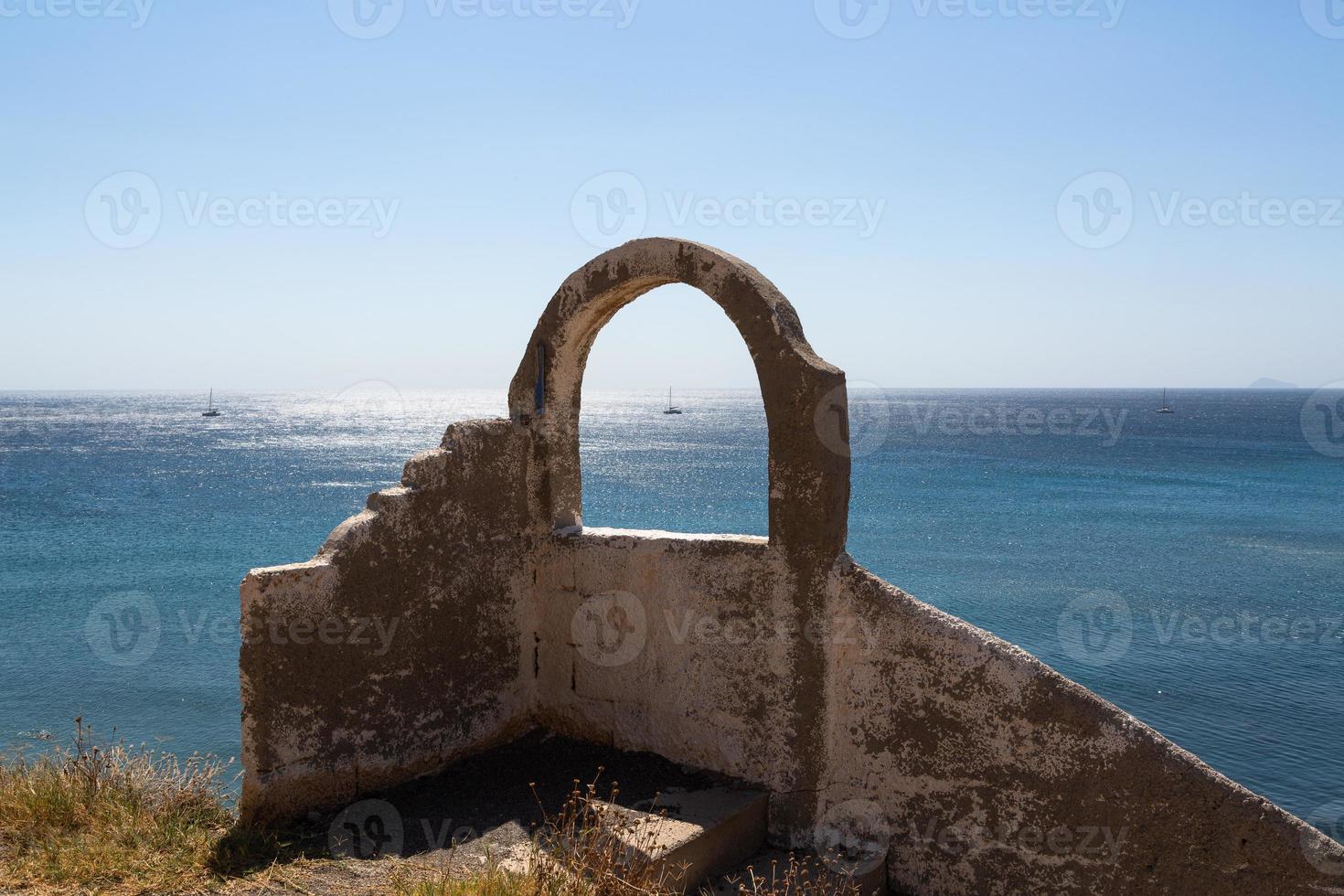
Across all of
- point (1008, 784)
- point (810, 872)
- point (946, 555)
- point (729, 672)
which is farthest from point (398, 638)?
point (946, 555)

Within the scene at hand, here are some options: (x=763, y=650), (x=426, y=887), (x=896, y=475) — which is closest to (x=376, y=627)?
(x=426, y=887)

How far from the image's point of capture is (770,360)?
4.66 meters

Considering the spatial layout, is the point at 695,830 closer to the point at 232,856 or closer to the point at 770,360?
Answer: the point at 232,856

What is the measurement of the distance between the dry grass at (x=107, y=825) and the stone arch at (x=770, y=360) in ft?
8.73

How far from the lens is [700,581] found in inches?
197

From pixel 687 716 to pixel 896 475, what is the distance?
5428 centimetres

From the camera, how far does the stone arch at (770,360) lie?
454 cm

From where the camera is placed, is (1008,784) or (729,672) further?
(729,672)

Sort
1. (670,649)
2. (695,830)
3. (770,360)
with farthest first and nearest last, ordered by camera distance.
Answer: (670,649)
(770,360)
(695,830)

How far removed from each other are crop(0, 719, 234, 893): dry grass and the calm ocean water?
9.93 meters

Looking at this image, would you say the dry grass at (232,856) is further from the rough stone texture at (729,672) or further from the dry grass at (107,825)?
the rough stone texture at (729,672)

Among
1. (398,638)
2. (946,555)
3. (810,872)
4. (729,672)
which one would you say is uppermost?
(398,638)

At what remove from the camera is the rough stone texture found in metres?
3.98

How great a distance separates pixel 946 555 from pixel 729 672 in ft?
91.2
